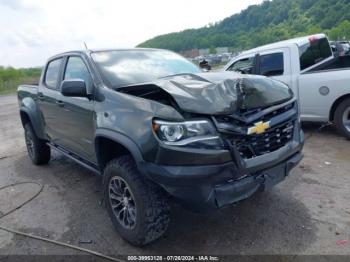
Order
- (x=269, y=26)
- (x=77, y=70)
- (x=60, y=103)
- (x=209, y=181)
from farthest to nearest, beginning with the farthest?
(x=269, y=26)
(x=60, y=103)
(x=77, y=70)
(x=209, y=181)

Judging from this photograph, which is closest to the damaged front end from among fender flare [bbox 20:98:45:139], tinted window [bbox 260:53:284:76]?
fender flare [bbox 20:98:45:139]

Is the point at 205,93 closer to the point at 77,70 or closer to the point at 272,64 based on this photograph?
the point at 77,70

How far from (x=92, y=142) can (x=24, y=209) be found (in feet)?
4.83

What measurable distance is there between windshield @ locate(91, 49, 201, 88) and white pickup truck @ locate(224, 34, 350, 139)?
102 inches

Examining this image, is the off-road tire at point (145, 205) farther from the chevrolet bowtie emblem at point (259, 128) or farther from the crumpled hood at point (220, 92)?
the chevrolet bowtie emblem at point (259, 128)

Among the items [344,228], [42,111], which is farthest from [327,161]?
[42,111]

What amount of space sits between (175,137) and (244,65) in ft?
16.7

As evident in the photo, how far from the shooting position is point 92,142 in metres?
3.70

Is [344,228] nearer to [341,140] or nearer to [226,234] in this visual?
[226,234]

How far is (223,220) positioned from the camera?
140 inches

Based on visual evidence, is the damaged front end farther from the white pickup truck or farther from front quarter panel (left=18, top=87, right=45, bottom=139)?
the white pickup truck

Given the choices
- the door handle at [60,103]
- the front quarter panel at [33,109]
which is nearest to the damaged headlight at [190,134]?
the door handle at [60,103]

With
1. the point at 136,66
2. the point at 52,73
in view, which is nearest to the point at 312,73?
the point at 136,66

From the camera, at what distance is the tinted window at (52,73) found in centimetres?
486
